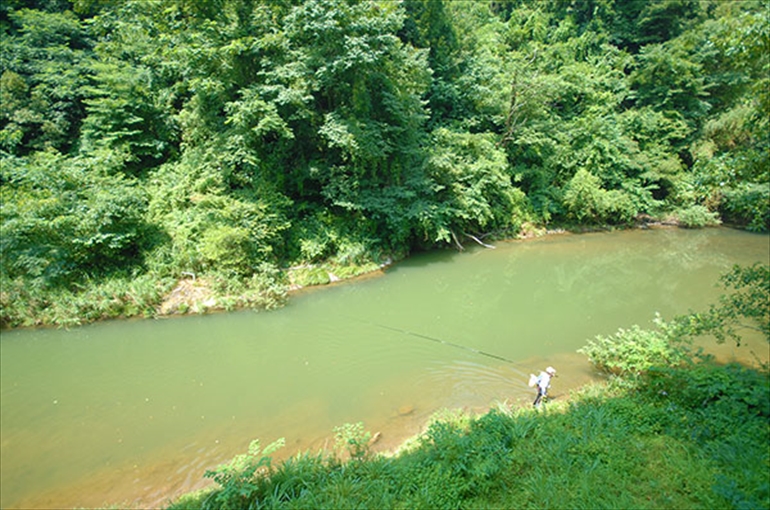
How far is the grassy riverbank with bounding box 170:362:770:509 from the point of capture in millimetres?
2691

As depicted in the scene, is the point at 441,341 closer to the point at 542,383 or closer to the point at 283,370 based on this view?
the point at 542,383

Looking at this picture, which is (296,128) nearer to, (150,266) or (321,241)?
(321,241)

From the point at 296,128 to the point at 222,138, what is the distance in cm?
231

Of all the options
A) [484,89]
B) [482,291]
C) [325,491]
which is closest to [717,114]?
[484,89]

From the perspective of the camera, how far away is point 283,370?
21.1 ft

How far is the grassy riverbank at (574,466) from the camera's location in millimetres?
2691

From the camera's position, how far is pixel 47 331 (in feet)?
25.2

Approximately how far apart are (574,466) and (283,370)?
16.2ft

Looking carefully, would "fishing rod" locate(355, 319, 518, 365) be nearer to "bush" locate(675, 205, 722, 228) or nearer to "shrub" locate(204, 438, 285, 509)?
"shrub" locate(204, 438, 285, 509)

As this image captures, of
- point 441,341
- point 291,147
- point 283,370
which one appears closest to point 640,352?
point 441,341

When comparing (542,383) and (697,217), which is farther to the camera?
(697,217)

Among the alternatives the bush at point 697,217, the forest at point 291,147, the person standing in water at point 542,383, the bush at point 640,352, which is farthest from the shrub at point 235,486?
the bush at point 697,217

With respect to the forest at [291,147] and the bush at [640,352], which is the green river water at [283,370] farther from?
the forest at [291,147]

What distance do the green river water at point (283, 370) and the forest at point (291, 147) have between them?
126cm
